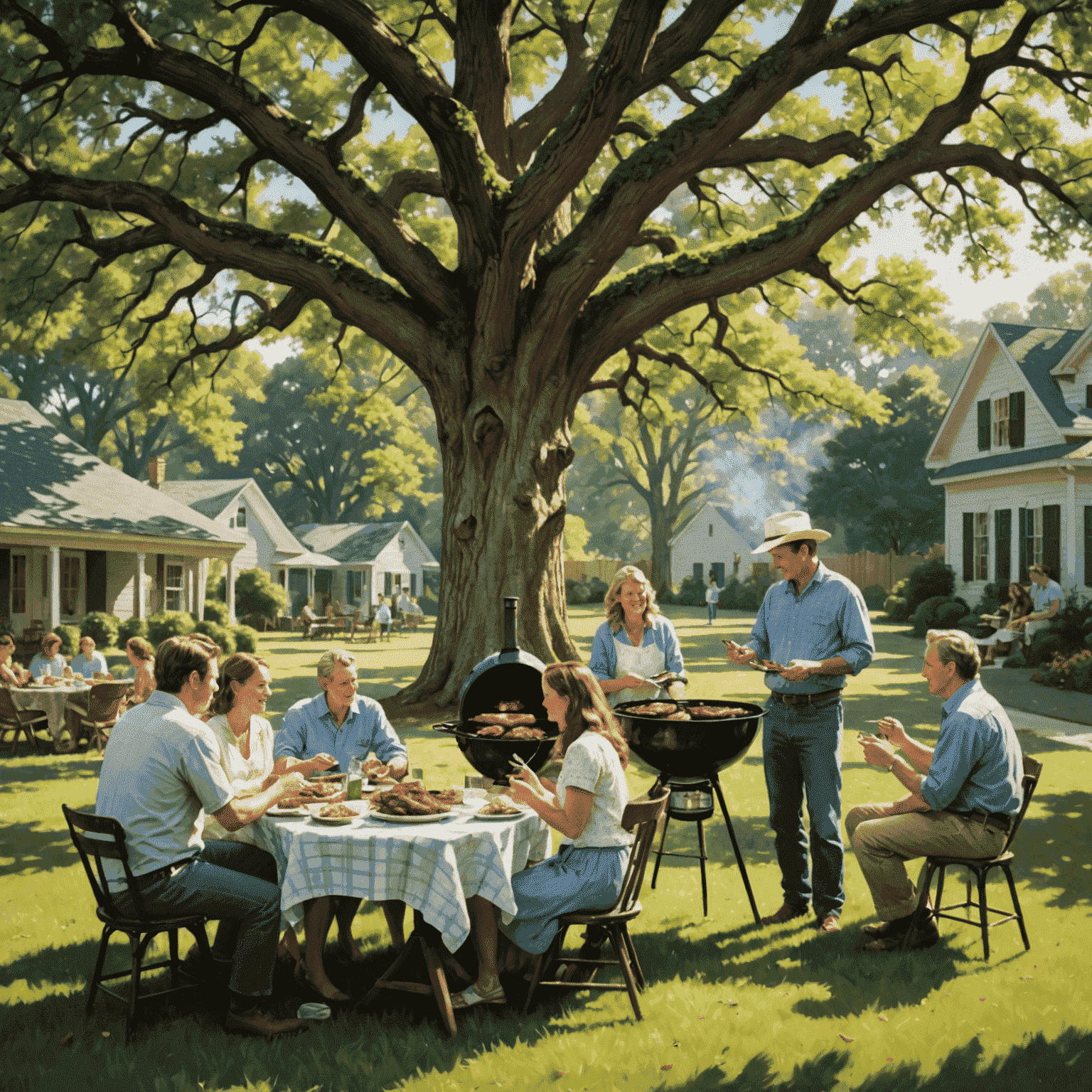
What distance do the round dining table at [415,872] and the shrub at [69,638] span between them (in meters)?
21.2

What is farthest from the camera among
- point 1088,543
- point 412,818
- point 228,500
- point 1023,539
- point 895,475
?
point 895,475

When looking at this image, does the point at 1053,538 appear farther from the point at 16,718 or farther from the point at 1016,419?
the point at 16,718

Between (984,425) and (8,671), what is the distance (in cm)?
2506

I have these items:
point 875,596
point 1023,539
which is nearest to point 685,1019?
point 1023,539

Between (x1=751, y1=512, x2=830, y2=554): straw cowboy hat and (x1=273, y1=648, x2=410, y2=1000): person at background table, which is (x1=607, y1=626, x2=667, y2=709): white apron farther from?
(x1=273, y1=648, x2=410, y2=1000): person at background table

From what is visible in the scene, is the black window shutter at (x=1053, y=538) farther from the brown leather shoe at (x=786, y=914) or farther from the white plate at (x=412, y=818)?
the white plate at (x=412, y=818)

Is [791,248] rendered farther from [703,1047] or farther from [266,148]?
[703,1047]

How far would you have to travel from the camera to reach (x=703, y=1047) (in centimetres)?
479

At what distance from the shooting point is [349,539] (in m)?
55.4

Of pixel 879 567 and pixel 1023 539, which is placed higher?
pixel 1023 539

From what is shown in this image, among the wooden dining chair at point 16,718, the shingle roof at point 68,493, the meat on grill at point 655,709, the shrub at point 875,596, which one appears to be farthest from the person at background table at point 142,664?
the shrub at point 875,596

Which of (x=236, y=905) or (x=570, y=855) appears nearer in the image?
(x=236, y=905)

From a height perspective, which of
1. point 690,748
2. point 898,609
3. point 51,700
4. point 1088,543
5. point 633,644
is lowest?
point 51,700

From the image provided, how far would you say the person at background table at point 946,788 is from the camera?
19.1ft
